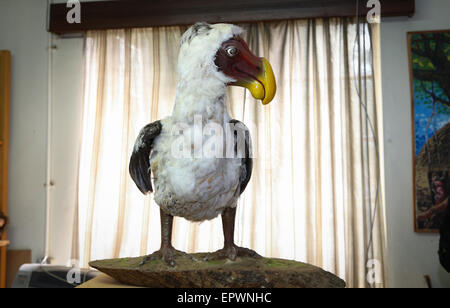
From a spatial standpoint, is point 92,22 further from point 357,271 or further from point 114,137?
point 357,271

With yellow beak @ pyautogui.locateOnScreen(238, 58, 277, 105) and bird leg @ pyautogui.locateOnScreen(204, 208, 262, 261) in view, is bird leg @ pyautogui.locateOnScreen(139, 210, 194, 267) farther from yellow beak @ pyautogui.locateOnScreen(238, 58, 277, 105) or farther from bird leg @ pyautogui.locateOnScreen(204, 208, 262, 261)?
yellow beak @ pyautogui.locateOnScreen(238, 58, 277, 105)

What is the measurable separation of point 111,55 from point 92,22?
207 millimetres

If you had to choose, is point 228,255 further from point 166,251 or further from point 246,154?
point 246,154

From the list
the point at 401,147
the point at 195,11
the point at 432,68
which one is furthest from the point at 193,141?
the point at 432,68

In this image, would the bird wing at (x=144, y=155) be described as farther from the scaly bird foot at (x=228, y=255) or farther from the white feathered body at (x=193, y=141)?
the scaly bird foot at (x=228, y=255)

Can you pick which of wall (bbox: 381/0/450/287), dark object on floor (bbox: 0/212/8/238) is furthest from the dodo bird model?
dark object on floor (bbox: 0/212/8/238)

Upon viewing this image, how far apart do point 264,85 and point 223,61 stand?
0.13m

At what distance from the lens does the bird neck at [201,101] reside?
3.83 feet

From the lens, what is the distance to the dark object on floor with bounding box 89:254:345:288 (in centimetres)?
110

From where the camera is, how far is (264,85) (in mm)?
1203

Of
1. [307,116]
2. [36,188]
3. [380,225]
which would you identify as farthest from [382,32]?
[36,188]

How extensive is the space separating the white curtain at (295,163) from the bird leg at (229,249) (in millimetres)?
993

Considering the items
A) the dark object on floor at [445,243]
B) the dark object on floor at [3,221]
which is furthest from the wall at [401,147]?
the dark object on floor at [3,221]

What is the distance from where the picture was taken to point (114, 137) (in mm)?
2459
